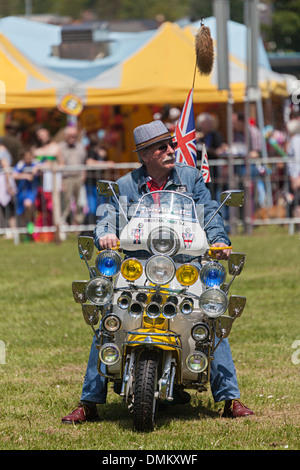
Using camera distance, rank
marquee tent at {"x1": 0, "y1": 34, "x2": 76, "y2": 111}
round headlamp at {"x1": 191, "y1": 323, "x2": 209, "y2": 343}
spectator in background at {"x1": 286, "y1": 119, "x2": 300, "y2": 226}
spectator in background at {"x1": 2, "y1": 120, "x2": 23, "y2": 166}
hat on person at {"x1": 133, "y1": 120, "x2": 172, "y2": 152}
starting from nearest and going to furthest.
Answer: round headlamp at {"x1": 191, "y1": 323, "x2": 209, "y2": 343}
hat on person at {"x1": 133, "y1": 120, "x2": 172, "y2": 152}
spectator in background at {"x1": 286, "y1": 119, "x2": 300, "y2": 226}
spectator in background at {"x1": 2, "y1": 120, "x2": 23, "y2": 166}
marquee tent at {"x1": 0, "y1": 34, "x2": 76, "y2": 111}

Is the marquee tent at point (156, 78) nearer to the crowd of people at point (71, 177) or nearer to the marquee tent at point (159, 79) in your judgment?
the marquee tent at point (159, 79)

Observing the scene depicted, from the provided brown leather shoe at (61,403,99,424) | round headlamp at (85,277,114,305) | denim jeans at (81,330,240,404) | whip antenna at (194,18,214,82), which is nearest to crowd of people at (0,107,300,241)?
whip antenna at (194,18,214,82)

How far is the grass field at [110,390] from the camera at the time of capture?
5.09m

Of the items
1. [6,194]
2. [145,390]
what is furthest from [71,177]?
[145,390]

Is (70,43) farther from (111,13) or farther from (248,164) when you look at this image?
(111,13)

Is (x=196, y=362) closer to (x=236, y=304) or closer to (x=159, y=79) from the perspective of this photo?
(x=236, y=304)

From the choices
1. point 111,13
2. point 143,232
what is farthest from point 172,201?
point 111,13

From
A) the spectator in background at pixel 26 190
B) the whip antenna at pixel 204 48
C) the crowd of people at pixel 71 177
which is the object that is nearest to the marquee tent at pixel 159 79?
the crowd of people at pixel 71 177

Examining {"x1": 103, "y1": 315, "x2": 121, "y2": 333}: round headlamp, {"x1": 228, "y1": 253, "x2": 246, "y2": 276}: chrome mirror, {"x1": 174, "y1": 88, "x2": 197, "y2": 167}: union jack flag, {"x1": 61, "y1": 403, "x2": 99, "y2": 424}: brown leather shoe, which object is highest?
{"x1": 174, "y1": 88, "x2": 197, "y2": 167}: union jack flag

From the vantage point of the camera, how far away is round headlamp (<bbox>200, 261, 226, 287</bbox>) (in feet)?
16.9

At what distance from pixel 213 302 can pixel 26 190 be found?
463 inches

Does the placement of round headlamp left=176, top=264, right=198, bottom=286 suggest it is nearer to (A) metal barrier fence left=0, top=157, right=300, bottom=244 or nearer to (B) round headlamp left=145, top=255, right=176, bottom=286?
(B) round headlamp left=145, top=255, right=176, bottom=286

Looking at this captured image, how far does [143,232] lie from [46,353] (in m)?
2.81

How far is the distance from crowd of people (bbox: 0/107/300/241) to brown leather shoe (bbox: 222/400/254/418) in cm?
1056
